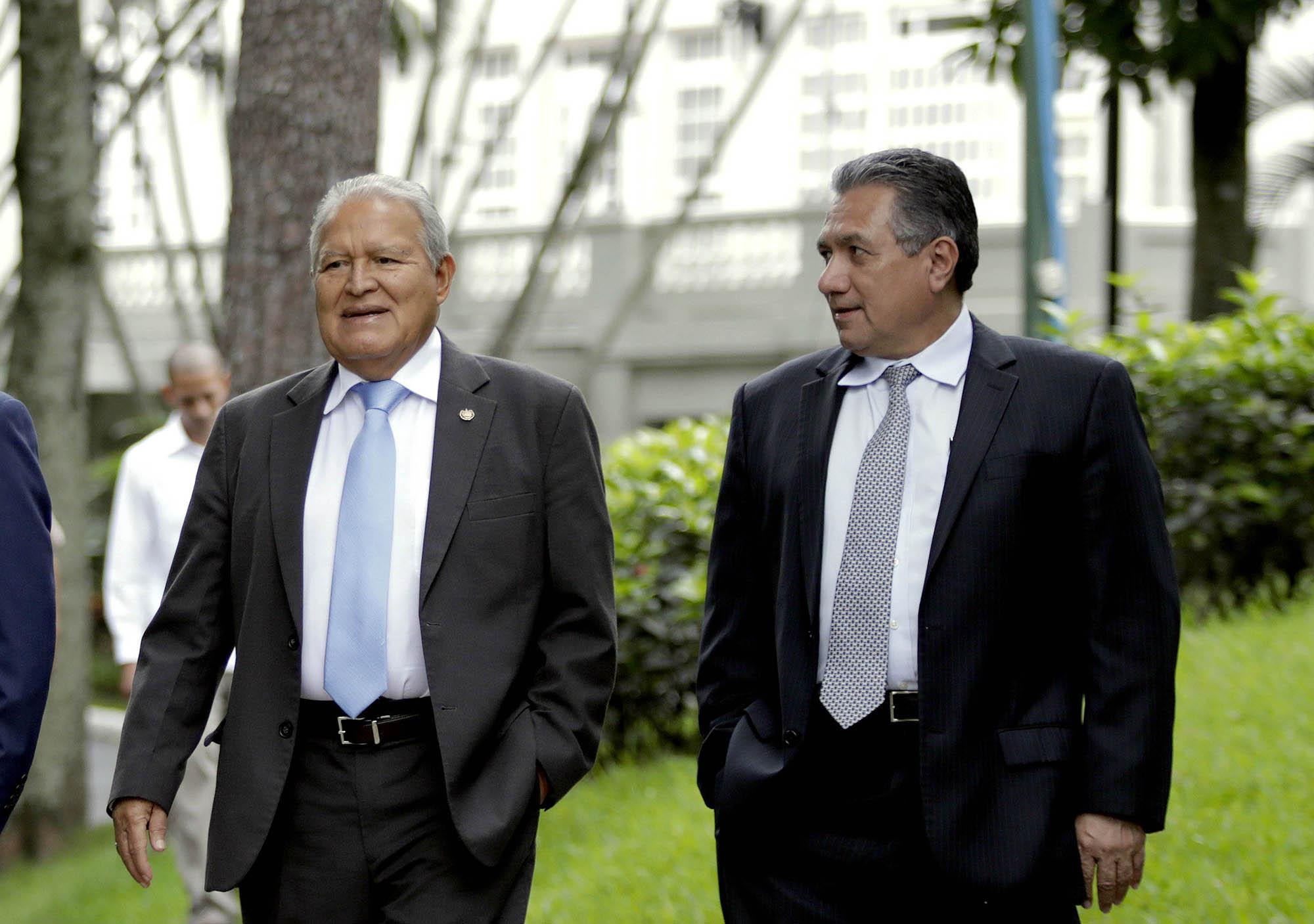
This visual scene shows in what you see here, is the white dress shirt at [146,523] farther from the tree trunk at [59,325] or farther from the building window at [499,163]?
the building window at [499,163]

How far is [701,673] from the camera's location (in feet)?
12.6

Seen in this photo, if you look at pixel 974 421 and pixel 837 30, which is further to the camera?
pixel 837 30

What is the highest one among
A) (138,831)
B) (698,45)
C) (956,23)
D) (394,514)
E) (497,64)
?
(698,45)

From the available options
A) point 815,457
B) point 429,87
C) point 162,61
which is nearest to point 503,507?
point 815,457

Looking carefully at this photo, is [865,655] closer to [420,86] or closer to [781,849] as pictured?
[781,849]

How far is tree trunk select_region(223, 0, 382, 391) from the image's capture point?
19.8ft

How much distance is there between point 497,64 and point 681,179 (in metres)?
3.33

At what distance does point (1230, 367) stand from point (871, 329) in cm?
611

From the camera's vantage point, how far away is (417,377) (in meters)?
3.81

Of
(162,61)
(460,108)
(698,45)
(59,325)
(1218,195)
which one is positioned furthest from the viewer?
(698,45)

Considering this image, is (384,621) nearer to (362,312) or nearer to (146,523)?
(362,312)

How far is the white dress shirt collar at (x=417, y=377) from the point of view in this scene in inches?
150

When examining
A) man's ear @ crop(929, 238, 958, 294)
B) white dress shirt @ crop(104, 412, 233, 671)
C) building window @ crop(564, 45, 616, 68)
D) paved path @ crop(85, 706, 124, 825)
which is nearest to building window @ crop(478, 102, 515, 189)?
building window @ crop(564, 45, 616, 68)

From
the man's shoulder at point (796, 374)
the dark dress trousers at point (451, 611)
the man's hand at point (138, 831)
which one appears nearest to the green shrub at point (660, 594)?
the man's shoulder at point (796, 374)
